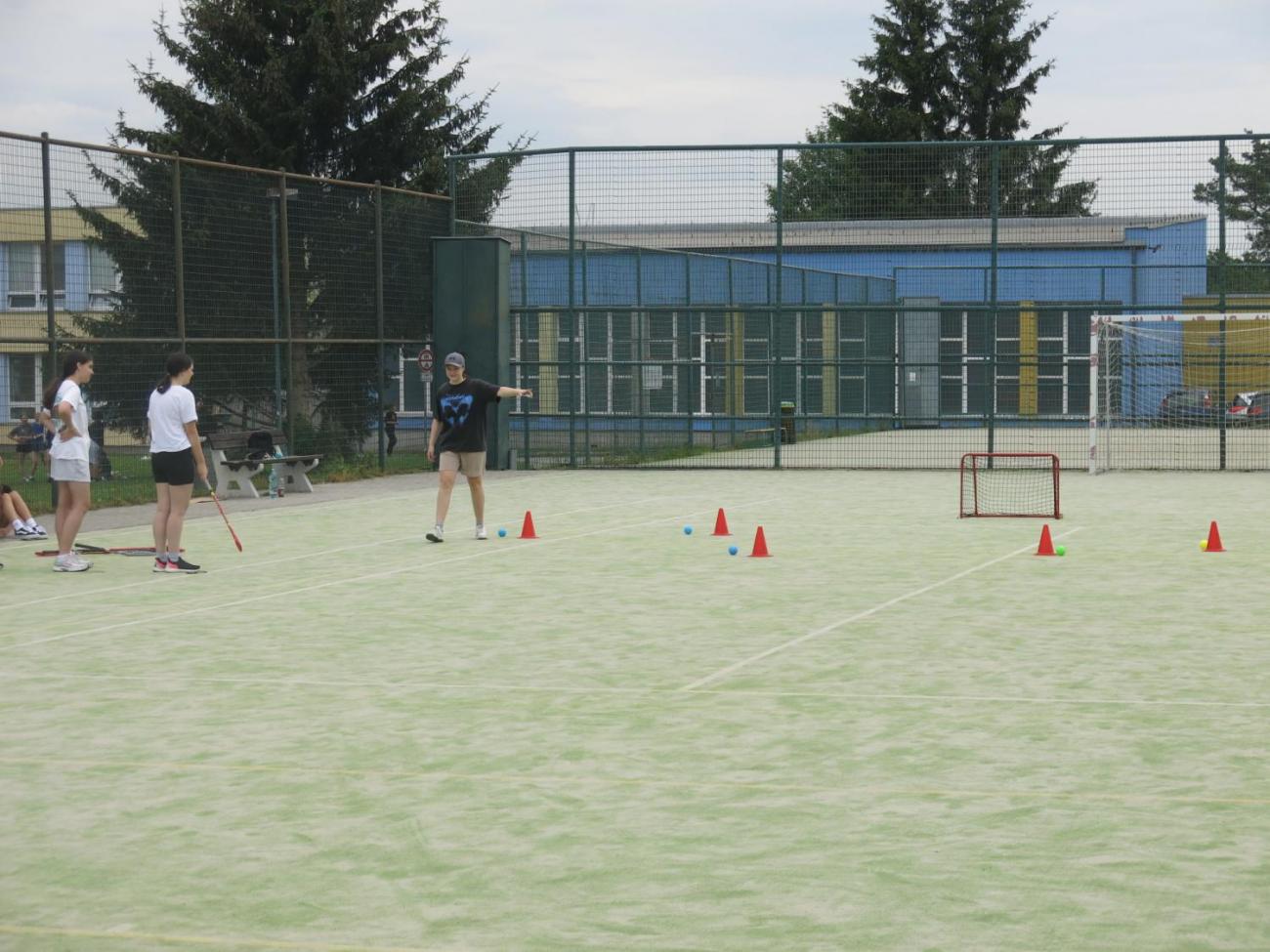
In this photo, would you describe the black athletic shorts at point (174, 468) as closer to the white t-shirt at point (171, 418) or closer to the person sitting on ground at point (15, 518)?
the white t-shirt at point (171, 418)

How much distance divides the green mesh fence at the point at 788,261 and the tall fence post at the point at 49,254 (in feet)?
31.5

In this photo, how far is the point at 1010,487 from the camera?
24.0 m

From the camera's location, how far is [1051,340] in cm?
3666

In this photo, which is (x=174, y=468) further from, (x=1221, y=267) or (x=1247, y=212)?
(x=1247, y=212)

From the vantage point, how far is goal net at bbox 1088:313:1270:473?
26594mm

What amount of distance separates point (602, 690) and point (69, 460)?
274 inches

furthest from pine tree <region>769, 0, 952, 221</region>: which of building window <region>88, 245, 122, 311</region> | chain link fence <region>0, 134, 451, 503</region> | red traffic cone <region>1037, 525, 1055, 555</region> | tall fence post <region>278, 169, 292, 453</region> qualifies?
red traffic cone <region>1037, 525, 1055, 555</region>

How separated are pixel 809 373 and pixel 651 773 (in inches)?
1144

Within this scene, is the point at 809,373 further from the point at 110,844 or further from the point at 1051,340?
the point at 110,844

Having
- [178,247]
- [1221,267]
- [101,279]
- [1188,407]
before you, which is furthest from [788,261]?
[101,279]

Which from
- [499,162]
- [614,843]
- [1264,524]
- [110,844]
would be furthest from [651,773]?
[499,162]

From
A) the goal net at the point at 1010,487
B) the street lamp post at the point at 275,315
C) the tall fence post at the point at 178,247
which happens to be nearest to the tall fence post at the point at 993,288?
the goal net at the point at 1010,487

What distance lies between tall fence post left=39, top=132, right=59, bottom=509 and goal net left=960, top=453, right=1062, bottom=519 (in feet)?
30.5

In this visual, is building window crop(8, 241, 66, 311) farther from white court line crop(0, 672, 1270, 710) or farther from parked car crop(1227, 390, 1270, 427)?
parked car crop(1227, 390, 1270, 427)
